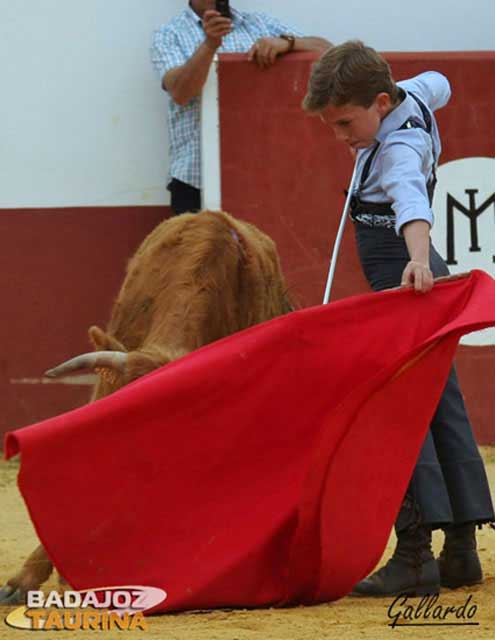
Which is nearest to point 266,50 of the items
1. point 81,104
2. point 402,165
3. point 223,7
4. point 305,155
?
point 223,7

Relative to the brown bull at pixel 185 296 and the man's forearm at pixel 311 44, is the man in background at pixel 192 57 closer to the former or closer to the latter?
the man's forearm at pixel 311 44

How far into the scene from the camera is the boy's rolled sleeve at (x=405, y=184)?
3.70 meters

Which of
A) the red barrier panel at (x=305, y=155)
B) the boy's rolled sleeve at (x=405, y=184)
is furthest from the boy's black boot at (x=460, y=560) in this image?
the red barrier panel at (x=305, y=155)

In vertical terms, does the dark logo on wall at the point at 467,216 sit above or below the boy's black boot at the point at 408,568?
above

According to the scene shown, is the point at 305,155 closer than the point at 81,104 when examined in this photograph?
Yes

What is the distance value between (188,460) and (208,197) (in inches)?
135

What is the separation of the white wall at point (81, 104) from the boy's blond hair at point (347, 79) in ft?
11.8

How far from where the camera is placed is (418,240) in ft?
12.0

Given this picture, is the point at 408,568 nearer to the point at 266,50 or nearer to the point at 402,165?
the point at 402,165

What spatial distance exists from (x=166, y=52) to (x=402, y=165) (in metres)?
3.31

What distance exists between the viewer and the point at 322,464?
143 inches

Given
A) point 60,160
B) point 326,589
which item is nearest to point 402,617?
point 326,589

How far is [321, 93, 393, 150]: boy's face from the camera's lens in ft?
12.4

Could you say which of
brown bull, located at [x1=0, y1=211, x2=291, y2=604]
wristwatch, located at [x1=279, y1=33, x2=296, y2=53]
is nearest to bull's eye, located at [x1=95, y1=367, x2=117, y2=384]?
brown bull, located at [x1=0, y1=211, x2=291, y2=604]
